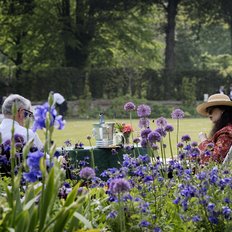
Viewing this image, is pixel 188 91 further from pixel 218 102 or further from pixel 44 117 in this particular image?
pixel 44 117

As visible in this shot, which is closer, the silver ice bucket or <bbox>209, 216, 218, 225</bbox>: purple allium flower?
<bbox>209, 216, 218, 225</bbox>: purple allium flower

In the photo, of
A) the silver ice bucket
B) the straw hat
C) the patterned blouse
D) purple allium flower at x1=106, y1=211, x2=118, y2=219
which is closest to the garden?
purple allium flower at x1=106, y1=211, x2=118, y2=219

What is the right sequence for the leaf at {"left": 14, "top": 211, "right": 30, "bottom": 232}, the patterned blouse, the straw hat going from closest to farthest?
the leaf at {"left": 14, "top": 211, "right": 30, "bottom": 232} < the patterned blouse < the straw hat

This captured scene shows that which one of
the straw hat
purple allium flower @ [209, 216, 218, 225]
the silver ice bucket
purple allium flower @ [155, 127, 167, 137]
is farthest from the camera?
the silver ice bucket

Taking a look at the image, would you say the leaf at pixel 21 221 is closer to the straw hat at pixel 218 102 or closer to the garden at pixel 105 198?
the garden at pixel 105 198

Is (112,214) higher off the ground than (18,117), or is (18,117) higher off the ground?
(18,117)

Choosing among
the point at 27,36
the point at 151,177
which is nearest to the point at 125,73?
the point at 27,36

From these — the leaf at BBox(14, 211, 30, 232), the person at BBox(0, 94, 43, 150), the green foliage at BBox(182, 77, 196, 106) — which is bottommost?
the green foliage at BBox(182, 77, 196, 106)

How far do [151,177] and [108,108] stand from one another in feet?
87.3

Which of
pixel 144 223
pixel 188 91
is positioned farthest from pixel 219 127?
pixel 188 91

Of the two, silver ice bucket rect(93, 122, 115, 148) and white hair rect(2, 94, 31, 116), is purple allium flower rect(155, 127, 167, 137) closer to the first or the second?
white hair rect(2, 94, 31, 116)

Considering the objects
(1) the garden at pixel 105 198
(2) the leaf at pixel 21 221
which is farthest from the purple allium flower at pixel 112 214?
(2) the leaf at pixel 21 221

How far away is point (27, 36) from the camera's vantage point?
35.2m

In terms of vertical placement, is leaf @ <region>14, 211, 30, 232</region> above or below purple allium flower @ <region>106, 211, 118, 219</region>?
above
